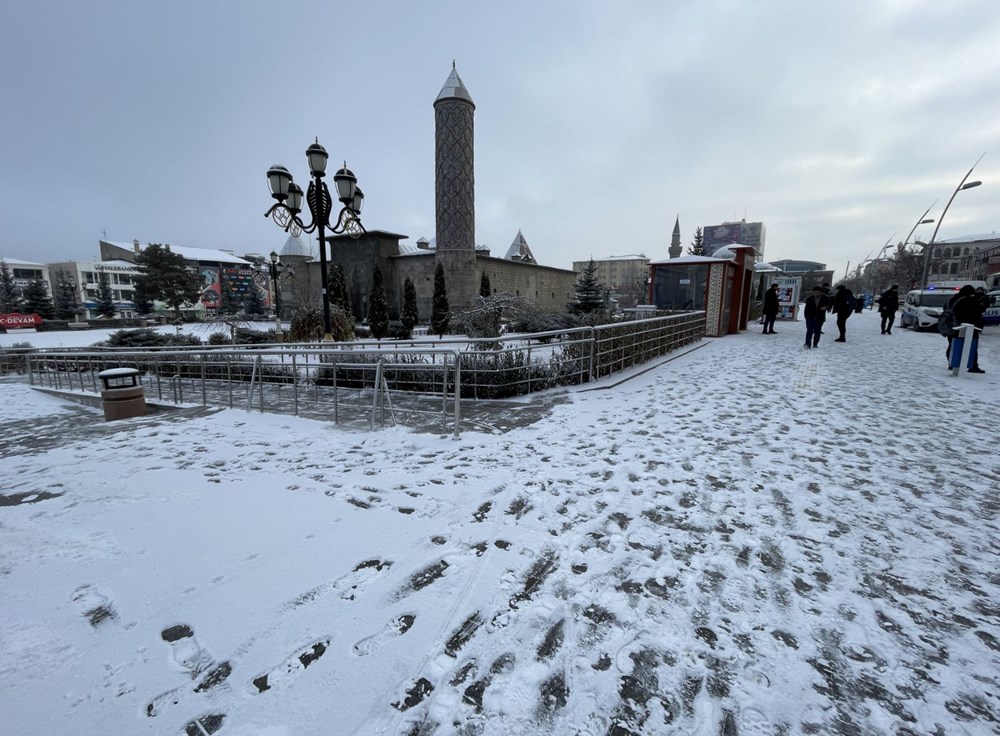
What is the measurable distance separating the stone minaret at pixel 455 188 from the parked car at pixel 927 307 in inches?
866

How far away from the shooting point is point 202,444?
4992 mm

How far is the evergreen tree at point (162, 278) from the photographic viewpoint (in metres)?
41.6

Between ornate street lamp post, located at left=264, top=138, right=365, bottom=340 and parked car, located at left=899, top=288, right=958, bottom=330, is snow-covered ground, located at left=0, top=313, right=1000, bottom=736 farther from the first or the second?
parked car, located at left=899, top=288, right=958, bottom=330

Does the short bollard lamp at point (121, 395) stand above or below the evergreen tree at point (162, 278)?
below

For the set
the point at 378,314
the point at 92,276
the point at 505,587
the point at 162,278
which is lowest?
the point at 505,587

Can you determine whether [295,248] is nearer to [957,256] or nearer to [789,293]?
[789,293]

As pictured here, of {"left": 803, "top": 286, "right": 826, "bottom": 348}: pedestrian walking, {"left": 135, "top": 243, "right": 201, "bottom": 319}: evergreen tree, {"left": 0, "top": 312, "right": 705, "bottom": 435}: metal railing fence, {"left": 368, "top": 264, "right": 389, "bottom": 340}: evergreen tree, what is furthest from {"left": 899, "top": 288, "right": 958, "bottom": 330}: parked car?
{"left": 135, "top": 243, "right": 201, "bottom": 319}: evergreen tree

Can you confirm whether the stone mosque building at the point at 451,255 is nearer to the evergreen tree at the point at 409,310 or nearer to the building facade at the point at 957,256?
the evergreen tree at the point at 409,310

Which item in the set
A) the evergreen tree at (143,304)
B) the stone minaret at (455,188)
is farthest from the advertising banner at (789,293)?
the evergreen tree at (143,304)

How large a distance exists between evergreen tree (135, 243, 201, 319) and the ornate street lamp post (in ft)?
135

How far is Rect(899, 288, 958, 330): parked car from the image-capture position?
17078 millimetres

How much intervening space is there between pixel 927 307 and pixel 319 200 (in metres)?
23.1

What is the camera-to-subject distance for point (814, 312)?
1218cm

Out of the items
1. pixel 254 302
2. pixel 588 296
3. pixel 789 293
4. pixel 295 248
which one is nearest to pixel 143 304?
pixel 254 302
